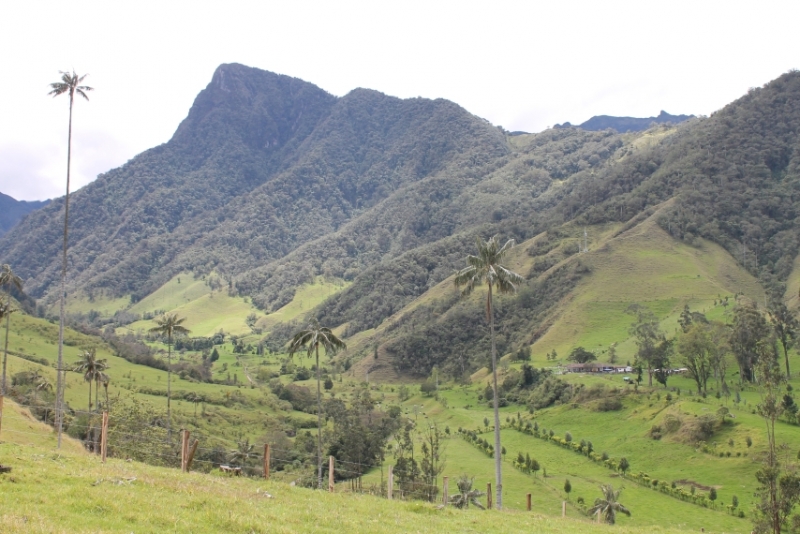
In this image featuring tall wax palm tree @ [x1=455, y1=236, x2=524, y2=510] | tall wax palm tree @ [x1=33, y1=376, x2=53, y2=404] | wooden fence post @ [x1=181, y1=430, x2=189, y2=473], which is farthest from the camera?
tall wax palm tree @ [x1=33, y1=376, x2=53, y2=404]

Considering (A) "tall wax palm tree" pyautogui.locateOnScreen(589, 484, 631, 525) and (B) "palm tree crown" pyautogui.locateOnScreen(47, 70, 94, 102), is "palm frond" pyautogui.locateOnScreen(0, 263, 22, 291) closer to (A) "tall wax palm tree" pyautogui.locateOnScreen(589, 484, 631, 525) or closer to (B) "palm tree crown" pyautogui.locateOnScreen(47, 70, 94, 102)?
(B) "palm tree crown" pyautogui.locateOnScreen(47, 70, 94, 102)

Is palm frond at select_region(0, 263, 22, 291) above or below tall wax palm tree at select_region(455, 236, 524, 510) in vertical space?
above

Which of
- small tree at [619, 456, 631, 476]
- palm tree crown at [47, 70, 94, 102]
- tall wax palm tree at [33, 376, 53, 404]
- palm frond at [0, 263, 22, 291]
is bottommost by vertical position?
small tree at [619, 456, 631, 476]

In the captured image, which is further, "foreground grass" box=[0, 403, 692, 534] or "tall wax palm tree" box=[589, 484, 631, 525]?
"tall wax palm tree" box=[589, 484, 631, 525]

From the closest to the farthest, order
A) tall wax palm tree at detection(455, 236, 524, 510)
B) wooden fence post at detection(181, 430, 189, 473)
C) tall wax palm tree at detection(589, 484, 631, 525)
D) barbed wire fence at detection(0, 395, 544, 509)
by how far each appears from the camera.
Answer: wooden fence post at detection(181, 430, 189, 473) → tall wax palm tree at detection(455, 236, 524, 510) → barbed wire fence at detection(0, 395, 544, 509) → tall wax palm tree at detection(589, 484, 631, 525)

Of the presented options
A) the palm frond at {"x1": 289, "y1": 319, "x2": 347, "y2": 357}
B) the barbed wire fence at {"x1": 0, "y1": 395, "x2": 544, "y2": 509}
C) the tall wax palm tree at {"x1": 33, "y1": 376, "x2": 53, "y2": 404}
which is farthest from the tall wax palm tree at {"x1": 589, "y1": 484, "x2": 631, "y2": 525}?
the tall wax palm tree at {"x1": 33, "y1": 376, "x2": 53, "y2": 404}

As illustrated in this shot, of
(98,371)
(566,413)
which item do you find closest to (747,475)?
(566,413)

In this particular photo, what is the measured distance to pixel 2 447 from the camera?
24688 mm

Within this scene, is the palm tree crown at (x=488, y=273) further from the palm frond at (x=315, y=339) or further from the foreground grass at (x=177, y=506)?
the foreground grass at (x=177, y=506)

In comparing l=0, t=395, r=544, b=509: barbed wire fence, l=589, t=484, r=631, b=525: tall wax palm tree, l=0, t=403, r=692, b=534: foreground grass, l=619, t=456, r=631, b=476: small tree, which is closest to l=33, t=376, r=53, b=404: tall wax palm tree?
l=0, t=395, r=544, b=509: barbed wire fence

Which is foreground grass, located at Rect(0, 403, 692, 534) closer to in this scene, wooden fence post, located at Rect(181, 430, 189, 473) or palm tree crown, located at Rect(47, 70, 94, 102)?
wooden fence post, located at Rect(181, 430, 189, 473)

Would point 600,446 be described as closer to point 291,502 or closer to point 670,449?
point 670,449

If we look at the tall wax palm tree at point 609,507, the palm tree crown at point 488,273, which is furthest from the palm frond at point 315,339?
the tall wax palm tree at point 609,507

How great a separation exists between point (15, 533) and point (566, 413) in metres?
90.4
